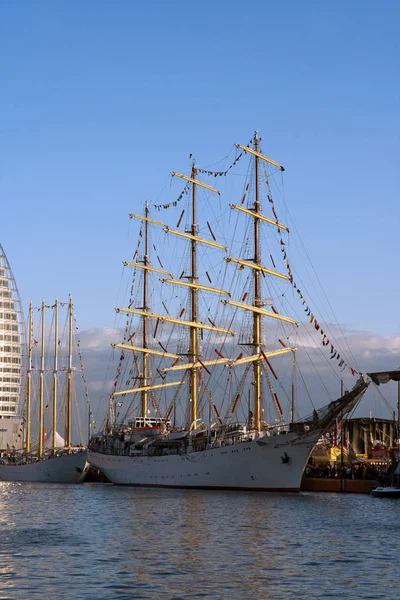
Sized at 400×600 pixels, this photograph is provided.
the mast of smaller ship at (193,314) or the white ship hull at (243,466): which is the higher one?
the mast of smaller ship at (193,314)

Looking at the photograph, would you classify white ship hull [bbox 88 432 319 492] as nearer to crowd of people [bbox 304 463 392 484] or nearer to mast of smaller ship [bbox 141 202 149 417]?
crowd of people [bbox 304 463 392 484]

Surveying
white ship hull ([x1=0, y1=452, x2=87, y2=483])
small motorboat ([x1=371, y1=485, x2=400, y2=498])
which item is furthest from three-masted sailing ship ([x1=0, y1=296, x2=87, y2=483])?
small motorboat ([x1=371, y1=485, x2=400, y2=498])

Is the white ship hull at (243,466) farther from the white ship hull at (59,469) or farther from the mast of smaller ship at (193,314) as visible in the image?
the white ship hull at (59,469)

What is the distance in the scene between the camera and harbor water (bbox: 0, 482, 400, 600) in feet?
98.2

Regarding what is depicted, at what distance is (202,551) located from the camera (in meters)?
38.4

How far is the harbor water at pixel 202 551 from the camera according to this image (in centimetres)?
2994

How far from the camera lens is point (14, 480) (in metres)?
137

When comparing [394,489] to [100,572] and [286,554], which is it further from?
[100,572]

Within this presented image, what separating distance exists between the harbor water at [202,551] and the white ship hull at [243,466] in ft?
46.8

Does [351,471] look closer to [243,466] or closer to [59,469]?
[243,466]

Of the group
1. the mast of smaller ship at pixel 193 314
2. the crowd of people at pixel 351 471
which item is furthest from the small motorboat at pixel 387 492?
the mast of smaller ship at pixel 193 314

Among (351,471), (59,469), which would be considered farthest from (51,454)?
(351,471)

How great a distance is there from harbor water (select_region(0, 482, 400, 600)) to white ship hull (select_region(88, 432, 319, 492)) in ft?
46.8

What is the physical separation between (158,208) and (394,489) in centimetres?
5384
